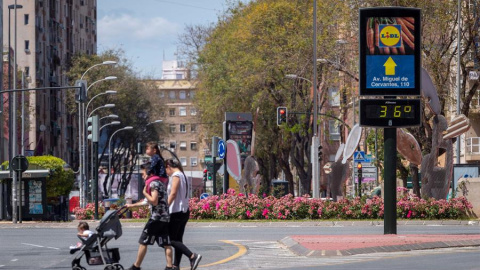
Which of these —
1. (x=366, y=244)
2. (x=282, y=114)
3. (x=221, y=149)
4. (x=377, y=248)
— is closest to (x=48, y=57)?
(x=282, y=114)

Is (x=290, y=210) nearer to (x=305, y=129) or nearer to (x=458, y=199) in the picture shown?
(x=458, y=199)

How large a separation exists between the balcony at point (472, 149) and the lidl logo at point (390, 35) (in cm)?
5145

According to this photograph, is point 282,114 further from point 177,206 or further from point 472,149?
point 177,206

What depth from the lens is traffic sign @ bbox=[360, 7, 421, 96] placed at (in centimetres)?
2272

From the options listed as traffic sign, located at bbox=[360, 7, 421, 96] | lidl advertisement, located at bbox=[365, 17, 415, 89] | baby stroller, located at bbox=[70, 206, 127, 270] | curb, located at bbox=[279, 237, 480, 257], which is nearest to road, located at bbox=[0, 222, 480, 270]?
curb, located at bbox=[279, 237, 480, 257]

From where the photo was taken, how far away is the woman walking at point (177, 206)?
1627cm

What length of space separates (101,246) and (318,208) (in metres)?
21.6

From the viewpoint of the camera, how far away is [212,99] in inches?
2736

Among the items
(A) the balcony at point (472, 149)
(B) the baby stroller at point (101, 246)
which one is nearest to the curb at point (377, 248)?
(B) the baby stroller at point (101, 246)

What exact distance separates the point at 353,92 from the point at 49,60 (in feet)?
183

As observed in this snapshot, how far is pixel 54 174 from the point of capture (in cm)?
4572

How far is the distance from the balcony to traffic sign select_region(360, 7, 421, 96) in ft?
168

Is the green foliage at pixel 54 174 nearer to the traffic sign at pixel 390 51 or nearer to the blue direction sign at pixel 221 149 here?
the blue direction sign at pixel 221 149

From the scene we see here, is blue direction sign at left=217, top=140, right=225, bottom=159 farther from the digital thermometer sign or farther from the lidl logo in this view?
the lidl logo
